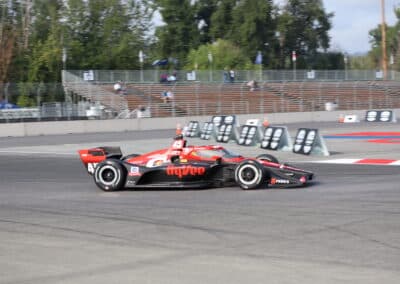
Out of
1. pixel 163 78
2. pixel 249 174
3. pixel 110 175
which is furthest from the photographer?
pixel 163 78

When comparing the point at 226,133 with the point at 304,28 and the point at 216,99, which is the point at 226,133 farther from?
the point at 304,28

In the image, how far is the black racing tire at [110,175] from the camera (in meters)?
13.5

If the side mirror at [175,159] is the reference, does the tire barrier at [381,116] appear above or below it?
above

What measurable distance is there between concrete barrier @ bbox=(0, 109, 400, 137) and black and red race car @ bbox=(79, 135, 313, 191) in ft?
76.7

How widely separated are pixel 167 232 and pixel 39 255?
1734mm

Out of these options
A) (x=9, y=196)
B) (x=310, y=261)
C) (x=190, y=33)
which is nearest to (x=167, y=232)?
(x=310, y=261)

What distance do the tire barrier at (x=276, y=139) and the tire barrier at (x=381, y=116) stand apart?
20872mm

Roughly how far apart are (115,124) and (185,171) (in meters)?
26.9

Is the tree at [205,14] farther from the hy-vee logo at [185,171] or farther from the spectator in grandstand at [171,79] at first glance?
the hy-vee logo at [185,171]

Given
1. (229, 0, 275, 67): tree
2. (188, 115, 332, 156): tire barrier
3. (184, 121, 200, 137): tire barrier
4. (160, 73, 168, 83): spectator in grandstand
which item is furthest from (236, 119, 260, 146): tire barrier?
(229, 0, 275, 67): tree

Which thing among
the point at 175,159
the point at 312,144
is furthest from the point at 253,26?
the point at 175,159

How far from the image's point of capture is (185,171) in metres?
13.2

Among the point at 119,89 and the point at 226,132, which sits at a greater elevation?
the point at 119,89

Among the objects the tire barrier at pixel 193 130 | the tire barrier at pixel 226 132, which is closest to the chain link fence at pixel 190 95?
the tire barrier at pixel 193 130
